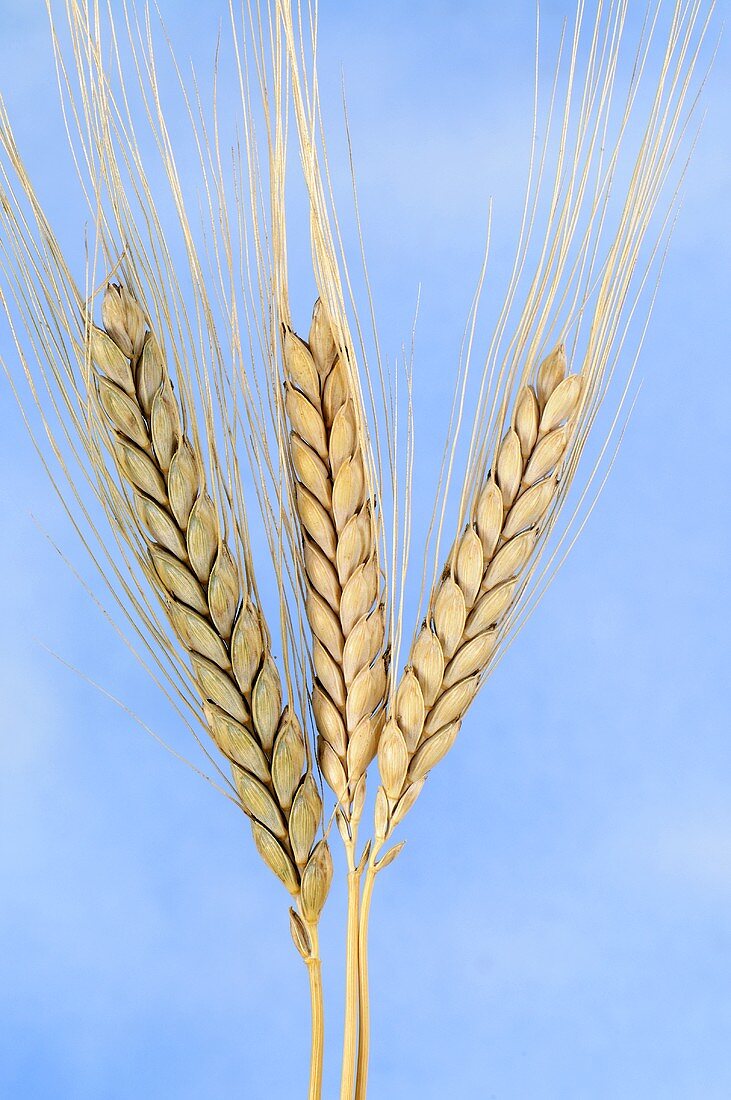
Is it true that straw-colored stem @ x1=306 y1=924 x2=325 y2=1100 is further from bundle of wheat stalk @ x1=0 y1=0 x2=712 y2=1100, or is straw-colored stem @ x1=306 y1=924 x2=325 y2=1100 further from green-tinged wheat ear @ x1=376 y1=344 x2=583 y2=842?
green-tinged wheat ear @ x1=376 y1=344 x2=583 y2=842

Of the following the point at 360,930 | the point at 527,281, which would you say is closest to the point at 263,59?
the point at 527,281

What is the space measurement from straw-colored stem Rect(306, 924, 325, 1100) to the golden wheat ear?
0.10 ft

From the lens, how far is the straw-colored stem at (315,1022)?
831mm

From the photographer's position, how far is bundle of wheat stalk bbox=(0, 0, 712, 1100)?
2.78ft

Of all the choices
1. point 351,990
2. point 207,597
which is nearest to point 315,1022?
point 351,990

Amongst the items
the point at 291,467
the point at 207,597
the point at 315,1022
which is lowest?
the point at 315,1022

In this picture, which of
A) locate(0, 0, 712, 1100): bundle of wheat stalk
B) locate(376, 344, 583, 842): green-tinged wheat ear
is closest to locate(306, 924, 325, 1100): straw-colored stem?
locate(0, 0, 712, 1100): bundle of wheat stalk

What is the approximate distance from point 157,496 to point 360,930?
422mm

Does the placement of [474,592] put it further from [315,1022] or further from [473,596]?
[315,1022]

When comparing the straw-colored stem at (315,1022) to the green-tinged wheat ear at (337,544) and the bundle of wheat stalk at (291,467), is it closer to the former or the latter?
the bundle of wheat stalk at (291,467)

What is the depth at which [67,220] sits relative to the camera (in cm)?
159

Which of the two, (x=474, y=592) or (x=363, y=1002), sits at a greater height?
(x=474, y=592)

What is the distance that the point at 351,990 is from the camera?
838mm

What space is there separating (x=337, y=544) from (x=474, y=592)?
13 cm
